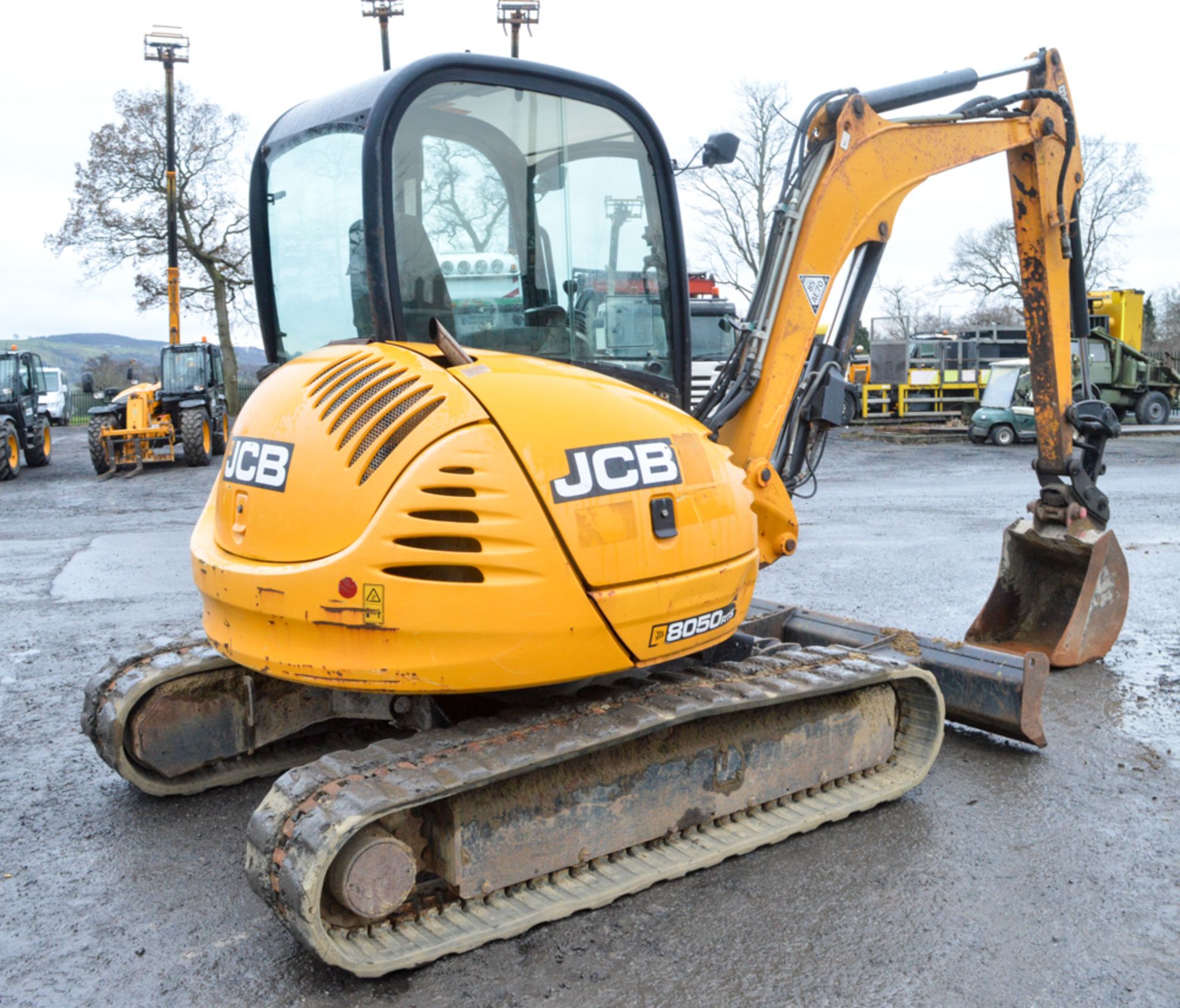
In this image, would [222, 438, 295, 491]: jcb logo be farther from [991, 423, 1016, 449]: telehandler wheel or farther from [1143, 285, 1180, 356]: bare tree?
[1143, 285, 1180, 356]: bare tree

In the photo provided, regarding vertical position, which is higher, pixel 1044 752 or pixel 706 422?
pixel 706 422

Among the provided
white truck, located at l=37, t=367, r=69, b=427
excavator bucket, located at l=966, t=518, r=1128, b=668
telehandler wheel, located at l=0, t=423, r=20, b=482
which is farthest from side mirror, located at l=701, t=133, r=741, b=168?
white truck, located at l=37, t=367, r=69, b=427

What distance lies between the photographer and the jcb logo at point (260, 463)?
3.43 metres

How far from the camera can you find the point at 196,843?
4113 mm

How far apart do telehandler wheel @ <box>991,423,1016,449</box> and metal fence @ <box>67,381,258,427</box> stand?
21418mm

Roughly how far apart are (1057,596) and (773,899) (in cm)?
351

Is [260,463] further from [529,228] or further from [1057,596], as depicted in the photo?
[1057,596]

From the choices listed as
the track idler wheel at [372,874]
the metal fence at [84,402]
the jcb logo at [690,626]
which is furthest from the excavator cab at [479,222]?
the metal fence at [84,402]

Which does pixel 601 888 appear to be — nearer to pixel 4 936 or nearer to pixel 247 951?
pixel 247 951

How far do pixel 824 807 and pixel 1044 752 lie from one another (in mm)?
1407

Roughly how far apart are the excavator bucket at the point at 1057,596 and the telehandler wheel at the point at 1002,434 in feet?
63.0

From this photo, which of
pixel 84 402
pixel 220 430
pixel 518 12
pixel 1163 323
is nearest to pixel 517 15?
pixel 518 12

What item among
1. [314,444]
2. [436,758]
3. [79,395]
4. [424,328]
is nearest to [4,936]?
[436,758]

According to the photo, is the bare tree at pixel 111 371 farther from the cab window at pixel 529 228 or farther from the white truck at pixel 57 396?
the cab window at pixel 529 228
